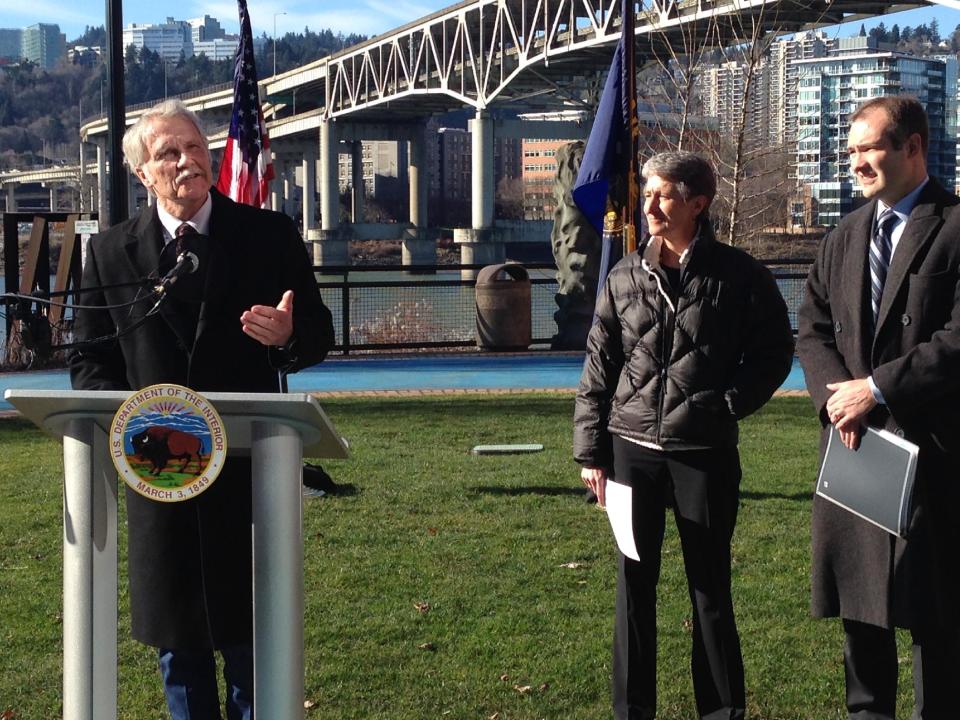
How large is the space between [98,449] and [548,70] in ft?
185

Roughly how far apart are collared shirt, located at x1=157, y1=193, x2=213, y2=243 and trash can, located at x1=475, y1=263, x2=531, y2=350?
14693 mm

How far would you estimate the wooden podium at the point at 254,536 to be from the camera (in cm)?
301

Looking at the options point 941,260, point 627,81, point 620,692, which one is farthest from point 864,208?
point 627,81

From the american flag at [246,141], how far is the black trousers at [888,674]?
7.04 meters

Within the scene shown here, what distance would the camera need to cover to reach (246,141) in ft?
34.5

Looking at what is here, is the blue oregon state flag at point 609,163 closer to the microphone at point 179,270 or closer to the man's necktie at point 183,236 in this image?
the man's necktie at point 183,236

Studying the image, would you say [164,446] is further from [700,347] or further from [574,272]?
[574,272]

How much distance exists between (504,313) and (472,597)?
12.5m

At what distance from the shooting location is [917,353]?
3992 millimetres

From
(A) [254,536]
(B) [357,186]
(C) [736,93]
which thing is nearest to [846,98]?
(B) [357,186]

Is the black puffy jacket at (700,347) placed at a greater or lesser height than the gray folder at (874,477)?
greater

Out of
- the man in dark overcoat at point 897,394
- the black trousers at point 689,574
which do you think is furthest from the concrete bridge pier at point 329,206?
the man in dark overcoat at point 897,394

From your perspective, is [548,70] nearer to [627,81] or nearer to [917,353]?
[627,81]

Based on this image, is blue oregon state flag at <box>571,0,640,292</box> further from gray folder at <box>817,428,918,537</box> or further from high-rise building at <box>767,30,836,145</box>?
high-rise building at <box>767,30,836,145</box>
